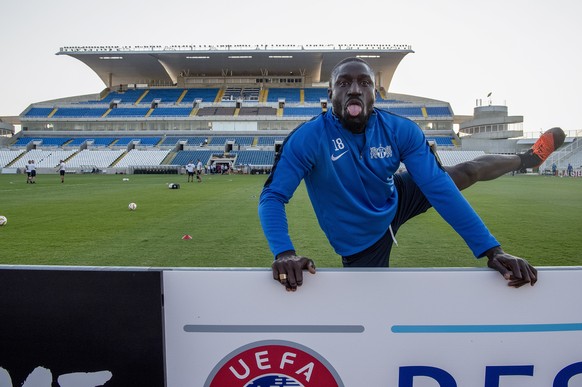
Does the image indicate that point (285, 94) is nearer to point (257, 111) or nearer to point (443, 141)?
point (257, 111)

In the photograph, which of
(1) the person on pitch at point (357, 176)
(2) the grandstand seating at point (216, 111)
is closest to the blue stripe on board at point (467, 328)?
(1) the person on pitch at point (357, 176)

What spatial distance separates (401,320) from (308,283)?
37cm

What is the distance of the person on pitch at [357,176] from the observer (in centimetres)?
184

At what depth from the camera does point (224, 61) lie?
51.7 m

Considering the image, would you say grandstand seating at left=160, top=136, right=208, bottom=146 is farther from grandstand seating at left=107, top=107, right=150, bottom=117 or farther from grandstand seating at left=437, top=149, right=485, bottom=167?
grandstand seating at left=437, top=149, right=485, bottom=167

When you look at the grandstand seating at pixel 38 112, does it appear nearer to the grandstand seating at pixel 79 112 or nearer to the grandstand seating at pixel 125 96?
the grandstand seating at pixel 79 112

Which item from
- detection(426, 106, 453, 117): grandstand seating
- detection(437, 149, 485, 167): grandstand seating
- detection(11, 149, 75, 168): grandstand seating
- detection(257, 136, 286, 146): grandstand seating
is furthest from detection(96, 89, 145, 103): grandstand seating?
detection(437, 149, 485, 167): grandstand seating

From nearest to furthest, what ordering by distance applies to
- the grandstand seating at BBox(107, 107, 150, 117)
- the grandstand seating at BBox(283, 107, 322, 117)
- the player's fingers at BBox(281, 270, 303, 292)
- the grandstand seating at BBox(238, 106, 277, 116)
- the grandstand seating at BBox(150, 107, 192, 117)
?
1. the player's fingers at BBox(281, 270, 303, 292)
2. the grandstand seating at BBox(283, 107, 322, 117)
3. the grandstand seating at BBox(238, 106, 277, 116)
4. the grandstand seating at BBox(150, 107, 192, 117)
5. the grandstand seating at BBox(107, 107, 150, 117)

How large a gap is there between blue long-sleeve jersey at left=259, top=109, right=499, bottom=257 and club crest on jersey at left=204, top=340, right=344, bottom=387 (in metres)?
0.48

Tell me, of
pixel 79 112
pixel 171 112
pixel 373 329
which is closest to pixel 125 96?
pixel 79 112

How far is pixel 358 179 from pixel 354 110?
340 millimetres

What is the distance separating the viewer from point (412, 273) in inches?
60.0

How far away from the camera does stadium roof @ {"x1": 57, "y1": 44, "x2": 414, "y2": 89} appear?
159 feet

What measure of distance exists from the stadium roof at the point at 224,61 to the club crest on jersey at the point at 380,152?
47.3 m
